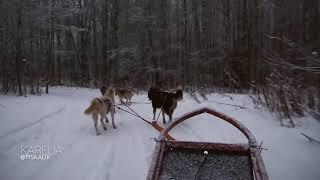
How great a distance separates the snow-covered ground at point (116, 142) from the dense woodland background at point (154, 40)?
18.1 feet

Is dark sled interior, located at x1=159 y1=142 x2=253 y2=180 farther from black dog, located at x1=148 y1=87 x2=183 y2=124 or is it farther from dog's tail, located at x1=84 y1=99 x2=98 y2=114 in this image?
black dog, located at x1=148 y1=87 x2=183 y2=124

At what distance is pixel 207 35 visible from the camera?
1156 inches

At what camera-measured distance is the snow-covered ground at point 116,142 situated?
479 centimetres

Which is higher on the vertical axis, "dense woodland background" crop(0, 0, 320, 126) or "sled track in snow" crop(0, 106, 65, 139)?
"dense woodland background" crop(0, 0, 320, 126)

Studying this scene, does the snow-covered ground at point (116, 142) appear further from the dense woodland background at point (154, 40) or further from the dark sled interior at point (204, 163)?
the dense woodland background at point (154, 40)

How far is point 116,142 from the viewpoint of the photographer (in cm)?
649

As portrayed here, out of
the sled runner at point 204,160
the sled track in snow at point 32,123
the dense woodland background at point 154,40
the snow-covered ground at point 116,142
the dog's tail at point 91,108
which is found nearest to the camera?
the sled runner at point 204,160

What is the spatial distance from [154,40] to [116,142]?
18669 mm

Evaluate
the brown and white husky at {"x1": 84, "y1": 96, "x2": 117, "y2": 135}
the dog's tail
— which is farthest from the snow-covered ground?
the dog's tail

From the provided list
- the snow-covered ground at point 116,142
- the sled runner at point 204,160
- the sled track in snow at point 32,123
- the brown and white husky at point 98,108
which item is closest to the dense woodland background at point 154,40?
the snow-covered ground at point 116,142

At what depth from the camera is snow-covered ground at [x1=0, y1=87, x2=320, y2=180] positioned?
479cm

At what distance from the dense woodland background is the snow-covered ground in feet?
18.1

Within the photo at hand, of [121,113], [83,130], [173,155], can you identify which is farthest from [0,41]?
[173,155]

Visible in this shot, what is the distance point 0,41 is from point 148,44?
10.0 m
